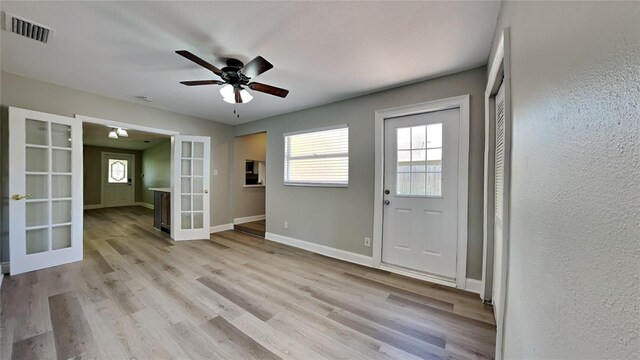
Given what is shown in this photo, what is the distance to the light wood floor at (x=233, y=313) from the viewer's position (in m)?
1.56

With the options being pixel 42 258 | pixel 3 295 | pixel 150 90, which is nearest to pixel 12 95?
pixel 150 90

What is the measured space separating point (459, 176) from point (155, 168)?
9.16 m

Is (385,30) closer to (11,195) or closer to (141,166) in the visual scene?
(11,195)

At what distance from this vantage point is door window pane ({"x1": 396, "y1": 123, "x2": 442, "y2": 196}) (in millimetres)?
2629

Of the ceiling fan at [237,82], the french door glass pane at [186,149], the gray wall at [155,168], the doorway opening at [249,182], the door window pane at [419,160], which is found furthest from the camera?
the gray wall at [155,168]

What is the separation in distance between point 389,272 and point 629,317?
2.69 meters

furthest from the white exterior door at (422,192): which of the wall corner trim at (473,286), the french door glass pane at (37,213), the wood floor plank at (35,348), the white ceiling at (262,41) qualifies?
the french door glass pane at (37,213)

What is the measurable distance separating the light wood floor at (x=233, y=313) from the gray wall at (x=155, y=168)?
4.84m

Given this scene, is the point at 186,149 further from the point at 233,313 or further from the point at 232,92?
the point at 233,313

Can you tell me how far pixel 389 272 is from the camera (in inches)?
113

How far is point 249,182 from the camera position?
18.4 feet

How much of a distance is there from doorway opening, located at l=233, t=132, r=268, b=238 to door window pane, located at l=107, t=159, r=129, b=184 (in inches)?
244

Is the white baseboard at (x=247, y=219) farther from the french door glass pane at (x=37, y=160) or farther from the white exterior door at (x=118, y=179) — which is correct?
the white exterior door at (x=118, y=179)

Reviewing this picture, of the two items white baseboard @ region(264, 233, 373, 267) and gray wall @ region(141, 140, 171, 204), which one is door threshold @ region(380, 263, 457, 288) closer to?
white baseboard @ region(264, 233, 373, 267)
